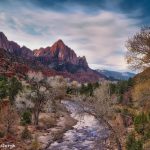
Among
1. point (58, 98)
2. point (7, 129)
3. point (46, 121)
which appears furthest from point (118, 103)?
point (7, 129)

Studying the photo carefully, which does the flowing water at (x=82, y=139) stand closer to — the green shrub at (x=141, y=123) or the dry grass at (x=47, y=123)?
the dry grass at (x=47, y=123)

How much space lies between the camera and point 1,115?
47.8m

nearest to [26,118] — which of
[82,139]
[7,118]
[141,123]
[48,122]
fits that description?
[48,122]

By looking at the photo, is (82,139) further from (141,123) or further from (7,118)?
(7,118)

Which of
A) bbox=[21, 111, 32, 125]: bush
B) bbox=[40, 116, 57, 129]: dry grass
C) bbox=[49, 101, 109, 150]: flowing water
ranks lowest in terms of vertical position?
bbox=[49, 101, 109, 150]: flowing water

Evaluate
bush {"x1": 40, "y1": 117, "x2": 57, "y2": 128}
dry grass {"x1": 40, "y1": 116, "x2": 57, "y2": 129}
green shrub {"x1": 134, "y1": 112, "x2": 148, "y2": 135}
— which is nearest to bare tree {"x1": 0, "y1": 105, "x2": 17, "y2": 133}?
dry grass {"x1": 40, "y1": 116, "x2": 57, "y2": 129}

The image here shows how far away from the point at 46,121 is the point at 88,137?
1526 centimetres

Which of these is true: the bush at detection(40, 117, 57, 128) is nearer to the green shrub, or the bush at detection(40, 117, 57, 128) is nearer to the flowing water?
the flowing water

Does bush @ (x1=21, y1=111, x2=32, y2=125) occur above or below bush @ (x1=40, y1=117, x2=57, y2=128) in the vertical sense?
above

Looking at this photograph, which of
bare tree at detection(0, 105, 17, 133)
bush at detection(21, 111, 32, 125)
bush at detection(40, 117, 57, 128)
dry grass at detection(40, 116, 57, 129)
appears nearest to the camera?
bare tree at detection(0, 105, 17, 133)

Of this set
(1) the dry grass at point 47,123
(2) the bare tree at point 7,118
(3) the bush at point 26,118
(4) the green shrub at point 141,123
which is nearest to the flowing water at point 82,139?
(1) the dry grass at point 47,123

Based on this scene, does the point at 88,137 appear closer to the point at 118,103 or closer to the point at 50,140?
the point at 50,140

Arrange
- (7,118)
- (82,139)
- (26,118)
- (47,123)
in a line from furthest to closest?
(47,123) < (26,118) < (82,139) < (7,118)

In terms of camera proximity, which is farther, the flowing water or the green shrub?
the green shrub
